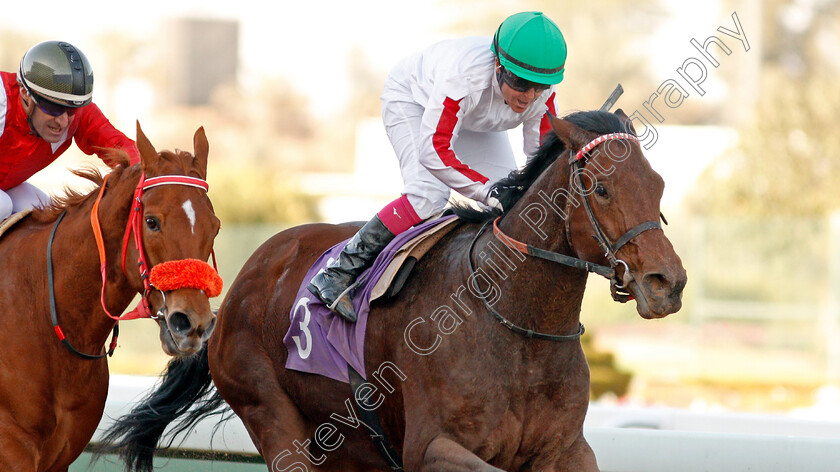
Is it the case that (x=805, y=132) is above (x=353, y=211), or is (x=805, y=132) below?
above

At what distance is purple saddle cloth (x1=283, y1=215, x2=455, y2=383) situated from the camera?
414 centimetres

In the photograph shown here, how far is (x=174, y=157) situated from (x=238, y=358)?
1320 mm

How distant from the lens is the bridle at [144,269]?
340cm

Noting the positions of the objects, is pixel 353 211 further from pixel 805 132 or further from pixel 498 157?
pixel 498 157

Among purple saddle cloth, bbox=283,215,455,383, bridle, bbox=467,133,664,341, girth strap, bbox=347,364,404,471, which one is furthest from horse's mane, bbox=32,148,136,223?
bridle, bbox=467,133,664,341

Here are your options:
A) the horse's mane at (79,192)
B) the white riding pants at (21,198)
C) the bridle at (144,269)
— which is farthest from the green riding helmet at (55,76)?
the white riding pants at (21,198)

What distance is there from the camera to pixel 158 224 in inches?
139

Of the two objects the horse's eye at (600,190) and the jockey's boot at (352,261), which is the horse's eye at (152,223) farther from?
the horse's eye at (600,190)

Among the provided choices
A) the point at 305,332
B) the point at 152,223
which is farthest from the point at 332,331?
the point at 152,223

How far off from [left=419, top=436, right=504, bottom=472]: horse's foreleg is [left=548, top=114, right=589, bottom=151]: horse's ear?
3.86 ft

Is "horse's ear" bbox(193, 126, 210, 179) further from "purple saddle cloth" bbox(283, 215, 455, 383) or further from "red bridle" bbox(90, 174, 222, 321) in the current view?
"purple saddle cloth" bbox(283, 215, 455, 383)

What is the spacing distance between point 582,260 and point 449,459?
0.86 metres

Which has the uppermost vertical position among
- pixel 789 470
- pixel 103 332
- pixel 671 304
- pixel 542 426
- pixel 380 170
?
pixel 380 170

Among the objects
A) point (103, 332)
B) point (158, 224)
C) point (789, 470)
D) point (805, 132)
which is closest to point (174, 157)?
point (158, 224)
